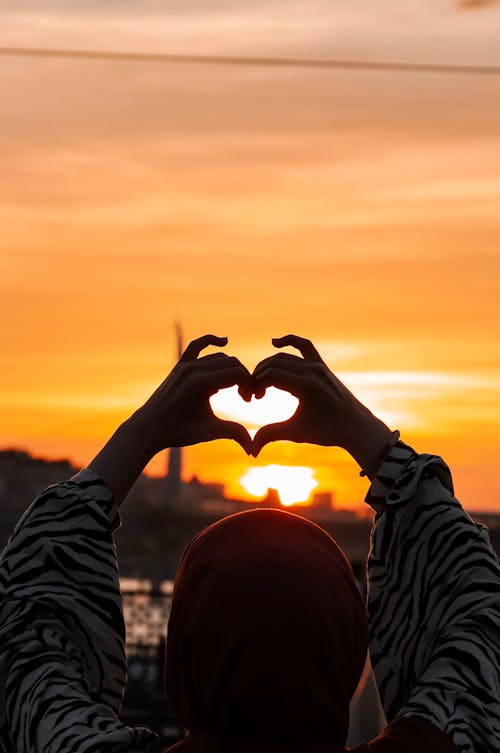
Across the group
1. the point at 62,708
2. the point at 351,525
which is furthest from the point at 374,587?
the point at 351,525

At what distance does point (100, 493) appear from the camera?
7.14ft

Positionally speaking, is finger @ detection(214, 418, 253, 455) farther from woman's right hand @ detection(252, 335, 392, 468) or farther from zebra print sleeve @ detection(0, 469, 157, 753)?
zebra print sleeve @ detection(0, 469, 157, 753)

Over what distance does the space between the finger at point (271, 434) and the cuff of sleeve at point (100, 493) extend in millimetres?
224

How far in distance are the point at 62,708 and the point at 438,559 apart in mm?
581

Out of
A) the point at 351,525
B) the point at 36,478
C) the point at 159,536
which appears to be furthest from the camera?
the point at 36,478

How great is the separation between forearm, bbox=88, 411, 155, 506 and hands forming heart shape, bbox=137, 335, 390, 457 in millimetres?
12

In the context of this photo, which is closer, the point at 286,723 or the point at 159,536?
the point at 286,723

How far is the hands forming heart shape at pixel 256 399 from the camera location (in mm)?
2137

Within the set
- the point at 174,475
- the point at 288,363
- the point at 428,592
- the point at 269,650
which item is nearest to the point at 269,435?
the point at 288,363

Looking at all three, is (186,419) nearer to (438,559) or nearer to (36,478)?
(438,559)

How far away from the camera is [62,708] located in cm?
191

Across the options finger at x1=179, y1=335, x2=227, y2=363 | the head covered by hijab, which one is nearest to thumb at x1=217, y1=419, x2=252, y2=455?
finger at x1=179, y1=335, x2=227, y2=363

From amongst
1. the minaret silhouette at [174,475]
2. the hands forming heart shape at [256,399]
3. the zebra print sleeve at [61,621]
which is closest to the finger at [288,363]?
the hands forming heart shape at [256,399]

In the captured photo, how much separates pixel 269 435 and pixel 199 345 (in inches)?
6.8
